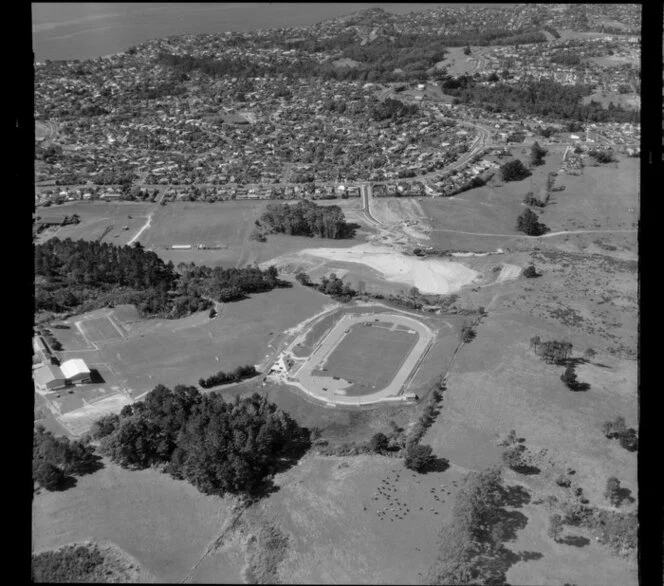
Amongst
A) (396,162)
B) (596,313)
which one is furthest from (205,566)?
(396,162)

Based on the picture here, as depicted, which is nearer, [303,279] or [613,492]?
[613,492]

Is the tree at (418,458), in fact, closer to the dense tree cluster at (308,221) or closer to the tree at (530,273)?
the tree at (530,273)

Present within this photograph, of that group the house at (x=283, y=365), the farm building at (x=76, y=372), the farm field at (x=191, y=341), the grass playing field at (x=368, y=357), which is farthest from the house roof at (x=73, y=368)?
the grass playing field at (x=368, y=357)

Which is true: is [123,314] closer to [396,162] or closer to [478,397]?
[478,397]

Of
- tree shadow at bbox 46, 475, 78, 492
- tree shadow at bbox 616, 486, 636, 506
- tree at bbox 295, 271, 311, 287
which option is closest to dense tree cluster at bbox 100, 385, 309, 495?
tree shadow at bbox 46, 475, 78, 492

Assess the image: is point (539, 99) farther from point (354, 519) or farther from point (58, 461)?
point (58, 461)

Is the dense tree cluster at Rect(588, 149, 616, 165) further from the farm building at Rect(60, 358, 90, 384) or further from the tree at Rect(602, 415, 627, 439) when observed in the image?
the farm building at Rect(60, 358, 90, 384)

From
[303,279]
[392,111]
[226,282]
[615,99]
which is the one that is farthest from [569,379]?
[615,99]
